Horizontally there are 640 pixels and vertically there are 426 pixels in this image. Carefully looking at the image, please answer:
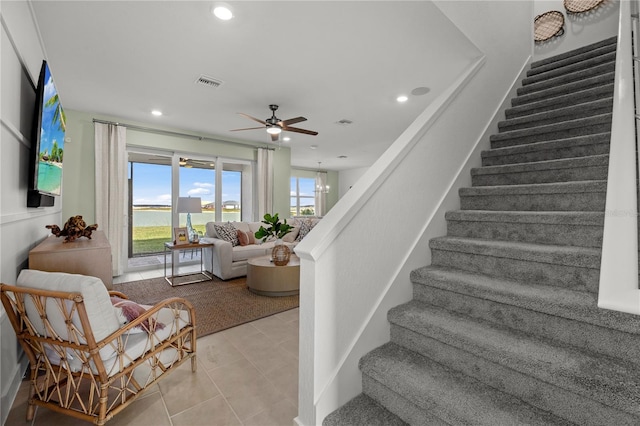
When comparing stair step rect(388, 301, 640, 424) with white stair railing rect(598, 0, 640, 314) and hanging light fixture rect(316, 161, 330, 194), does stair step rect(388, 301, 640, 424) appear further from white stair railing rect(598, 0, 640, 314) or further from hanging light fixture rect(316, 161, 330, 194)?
hanging light fixture rect(316, 161, 330, 194)

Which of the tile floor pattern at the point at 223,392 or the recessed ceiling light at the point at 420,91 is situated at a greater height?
the recessed ceiling light at the point at 420,91

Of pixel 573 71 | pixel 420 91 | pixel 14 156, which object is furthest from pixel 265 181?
pixel 573 71

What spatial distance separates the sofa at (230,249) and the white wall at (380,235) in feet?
9.97

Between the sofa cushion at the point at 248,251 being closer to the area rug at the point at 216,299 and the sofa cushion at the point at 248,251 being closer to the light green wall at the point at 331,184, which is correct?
the area rug at the point at 216,299

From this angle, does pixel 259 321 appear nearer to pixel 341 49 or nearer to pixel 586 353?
pixel 586 353

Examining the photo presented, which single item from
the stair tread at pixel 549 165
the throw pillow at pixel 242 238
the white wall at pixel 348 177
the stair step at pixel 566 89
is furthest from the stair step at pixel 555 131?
the white wall at pixel 348 177

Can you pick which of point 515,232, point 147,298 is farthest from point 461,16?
point 147,298

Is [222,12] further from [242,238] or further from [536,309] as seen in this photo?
[242,238]

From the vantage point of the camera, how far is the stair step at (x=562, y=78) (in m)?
2.72

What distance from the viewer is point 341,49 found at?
279 cm

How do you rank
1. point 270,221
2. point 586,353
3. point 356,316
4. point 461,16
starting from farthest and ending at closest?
1. point 270,221
2. point 461,16
3. point 356,316
4. point 586,353

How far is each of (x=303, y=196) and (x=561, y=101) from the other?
28.5ft

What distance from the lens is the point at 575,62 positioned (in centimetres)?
329

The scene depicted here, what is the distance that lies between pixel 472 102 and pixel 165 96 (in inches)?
147
